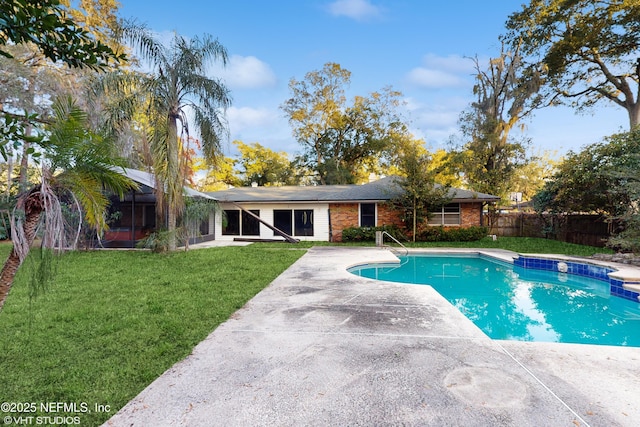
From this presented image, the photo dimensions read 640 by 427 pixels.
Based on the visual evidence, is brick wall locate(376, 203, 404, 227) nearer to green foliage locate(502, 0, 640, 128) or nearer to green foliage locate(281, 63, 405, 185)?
green foliage locate(502, 0, 640, 128)

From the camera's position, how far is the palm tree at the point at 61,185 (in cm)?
201

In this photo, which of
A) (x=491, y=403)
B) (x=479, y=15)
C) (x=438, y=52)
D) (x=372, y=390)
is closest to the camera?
(x=491, y=403)

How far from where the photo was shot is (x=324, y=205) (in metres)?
16.0

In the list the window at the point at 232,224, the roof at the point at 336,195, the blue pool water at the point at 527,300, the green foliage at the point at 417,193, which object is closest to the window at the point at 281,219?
the roof at the point at 336,195

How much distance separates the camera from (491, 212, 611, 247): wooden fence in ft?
43.3

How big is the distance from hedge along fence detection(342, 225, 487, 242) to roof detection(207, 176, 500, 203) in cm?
142

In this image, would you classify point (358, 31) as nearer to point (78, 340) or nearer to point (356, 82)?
point (356, 82)

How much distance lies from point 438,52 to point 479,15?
5.65m

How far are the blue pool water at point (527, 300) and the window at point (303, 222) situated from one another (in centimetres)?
648

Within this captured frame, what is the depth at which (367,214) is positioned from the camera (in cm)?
1576

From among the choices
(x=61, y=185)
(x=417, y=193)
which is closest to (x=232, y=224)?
(x=417, y=193)

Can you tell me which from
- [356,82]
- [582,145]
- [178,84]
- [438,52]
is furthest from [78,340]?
[356,82]

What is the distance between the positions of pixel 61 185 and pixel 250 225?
1462cm

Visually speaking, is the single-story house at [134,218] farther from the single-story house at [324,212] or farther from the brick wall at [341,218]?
the brick wall at [341,218]
